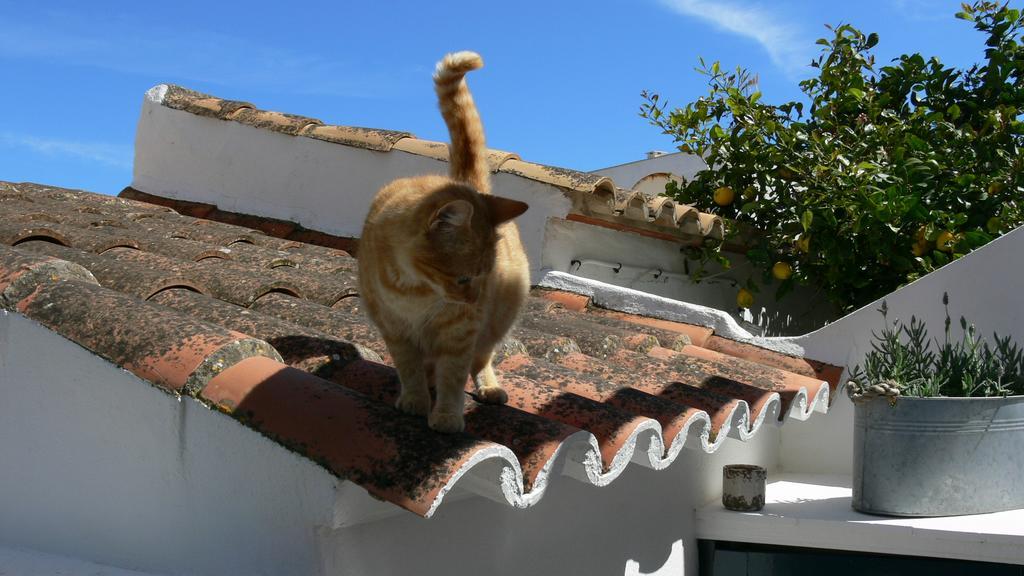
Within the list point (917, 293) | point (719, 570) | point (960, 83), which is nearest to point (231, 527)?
point (719, 570)

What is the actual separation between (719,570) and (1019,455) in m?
1.34

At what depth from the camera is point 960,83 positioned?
6.94 m

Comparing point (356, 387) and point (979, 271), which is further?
point (979, 271)

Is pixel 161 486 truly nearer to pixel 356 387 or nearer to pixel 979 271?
pixel 356 387

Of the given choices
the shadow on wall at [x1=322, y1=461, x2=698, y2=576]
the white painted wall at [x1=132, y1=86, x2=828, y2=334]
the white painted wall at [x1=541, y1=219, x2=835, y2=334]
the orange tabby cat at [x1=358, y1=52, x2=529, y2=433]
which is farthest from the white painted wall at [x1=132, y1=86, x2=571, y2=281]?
the orange tabby cat at [x1=358, y1=52, x2=529, y2=433]

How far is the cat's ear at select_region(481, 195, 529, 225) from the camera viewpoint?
248 centimetres

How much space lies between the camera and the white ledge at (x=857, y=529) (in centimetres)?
347

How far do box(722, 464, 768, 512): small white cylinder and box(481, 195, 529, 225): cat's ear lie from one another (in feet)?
6.61

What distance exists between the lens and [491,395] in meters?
2.65

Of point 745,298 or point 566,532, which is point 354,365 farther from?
point 745,298

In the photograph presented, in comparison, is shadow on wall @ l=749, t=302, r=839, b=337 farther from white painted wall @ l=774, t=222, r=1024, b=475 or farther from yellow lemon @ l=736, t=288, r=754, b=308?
white painted wall @ l=774, t=222, r=1024, b=475

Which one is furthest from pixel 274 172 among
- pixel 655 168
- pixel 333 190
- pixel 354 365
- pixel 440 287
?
pixel 655 168

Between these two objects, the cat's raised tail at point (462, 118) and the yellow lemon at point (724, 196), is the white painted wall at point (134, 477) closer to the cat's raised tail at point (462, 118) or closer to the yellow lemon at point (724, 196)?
the cat's raised tail at point (462, 118)

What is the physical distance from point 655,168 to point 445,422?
8927mm
